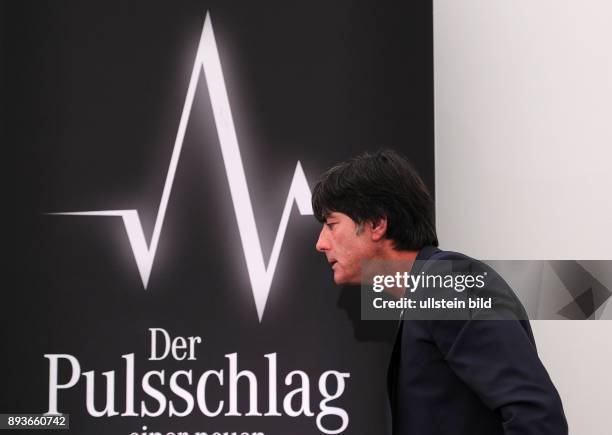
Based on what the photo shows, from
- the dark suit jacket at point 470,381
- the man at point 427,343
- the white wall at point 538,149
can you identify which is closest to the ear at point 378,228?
the man at point 427,343

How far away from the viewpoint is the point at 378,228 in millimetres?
1555

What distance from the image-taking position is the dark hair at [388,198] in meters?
1.55

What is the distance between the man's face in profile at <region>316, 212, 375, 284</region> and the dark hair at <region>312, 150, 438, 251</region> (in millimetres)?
21

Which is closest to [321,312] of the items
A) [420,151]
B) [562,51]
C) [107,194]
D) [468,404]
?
[420,151]

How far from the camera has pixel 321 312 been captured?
2203 mm

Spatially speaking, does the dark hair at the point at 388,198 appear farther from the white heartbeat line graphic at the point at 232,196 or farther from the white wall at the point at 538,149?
the white wall at the point at 538,149

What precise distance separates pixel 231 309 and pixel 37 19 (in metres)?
1.04

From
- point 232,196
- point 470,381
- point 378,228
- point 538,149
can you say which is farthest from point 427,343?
point 538,149

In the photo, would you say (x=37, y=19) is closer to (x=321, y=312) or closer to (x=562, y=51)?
(x=321, y=312)

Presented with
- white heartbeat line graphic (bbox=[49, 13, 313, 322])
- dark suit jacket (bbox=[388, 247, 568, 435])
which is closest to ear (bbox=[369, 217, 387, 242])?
dark suit jacket (bbox=[388, 247, 568, 435])

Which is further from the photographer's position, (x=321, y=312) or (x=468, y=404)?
(x=321, y=312)

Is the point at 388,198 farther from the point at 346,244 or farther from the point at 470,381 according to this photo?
the point at 470,381

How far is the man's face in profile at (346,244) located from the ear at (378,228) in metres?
0.01

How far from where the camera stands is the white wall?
2775 millimetres
